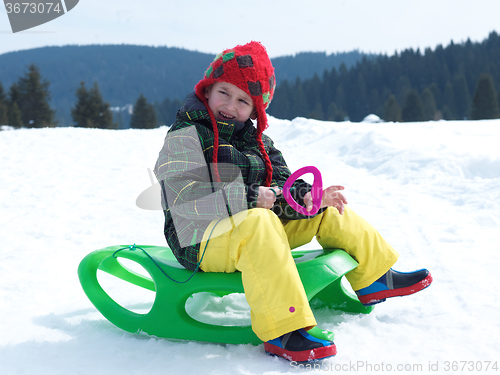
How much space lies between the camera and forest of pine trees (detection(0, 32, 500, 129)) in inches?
1522

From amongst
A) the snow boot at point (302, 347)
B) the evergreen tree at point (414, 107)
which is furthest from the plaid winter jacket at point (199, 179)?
the evergreen tree at point (414, 107)

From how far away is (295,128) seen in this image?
8.58 m

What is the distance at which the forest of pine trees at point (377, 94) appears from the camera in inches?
1522

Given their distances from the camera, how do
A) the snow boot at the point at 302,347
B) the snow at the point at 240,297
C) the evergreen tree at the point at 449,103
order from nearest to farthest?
the snow boot at the point at 302,347 < the snow at the point at 240,297 < the evergreen tree at the point at 449,103

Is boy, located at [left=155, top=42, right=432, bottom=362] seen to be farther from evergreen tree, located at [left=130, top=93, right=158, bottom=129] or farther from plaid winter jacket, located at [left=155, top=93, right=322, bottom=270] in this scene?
evergreen tree, located at [left=130, top=93, right=158, bottom=129]

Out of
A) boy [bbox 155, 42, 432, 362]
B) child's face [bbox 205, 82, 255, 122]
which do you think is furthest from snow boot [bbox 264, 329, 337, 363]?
child's face [bbox 205, 82, 255, 122]

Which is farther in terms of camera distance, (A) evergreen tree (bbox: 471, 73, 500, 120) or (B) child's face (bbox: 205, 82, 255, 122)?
(A) evergreen tree (bbox: 471, 73, 500, 120)

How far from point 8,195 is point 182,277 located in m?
3.56

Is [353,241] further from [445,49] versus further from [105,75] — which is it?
[105,75]

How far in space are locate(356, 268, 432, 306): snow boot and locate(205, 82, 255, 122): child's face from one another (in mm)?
1015

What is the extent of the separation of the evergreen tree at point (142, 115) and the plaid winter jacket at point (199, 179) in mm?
43178

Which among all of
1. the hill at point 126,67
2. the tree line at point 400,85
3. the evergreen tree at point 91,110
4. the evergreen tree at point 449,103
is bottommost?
the evergreen tree at point 449,103

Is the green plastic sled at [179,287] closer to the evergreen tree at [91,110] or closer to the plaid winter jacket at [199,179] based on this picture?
the plaid winter jacket at [199,179]

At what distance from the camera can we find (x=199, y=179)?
180 centimetres
